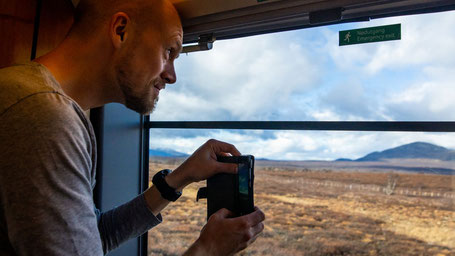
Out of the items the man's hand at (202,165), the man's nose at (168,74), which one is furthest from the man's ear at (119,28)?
the man's hand at (202,165)

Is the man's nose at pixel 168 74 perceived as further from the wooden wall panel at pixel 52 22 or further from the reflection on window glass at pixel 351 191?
the wooden wall panel at pixel 52 22

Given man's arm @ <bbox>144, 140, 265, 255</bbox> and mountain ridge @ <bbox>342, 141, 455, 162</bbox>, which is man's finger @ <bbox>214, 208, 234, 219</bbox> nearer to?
man's arm @ <bbox>144, 140, 265, 255</bbox>

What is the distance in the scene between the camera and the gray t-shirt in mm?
593

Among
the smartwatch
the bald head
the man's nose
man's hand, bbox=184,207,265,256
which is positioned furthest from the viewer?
the smartwatch

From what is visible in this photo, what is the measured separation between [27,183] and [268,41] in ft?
4.40

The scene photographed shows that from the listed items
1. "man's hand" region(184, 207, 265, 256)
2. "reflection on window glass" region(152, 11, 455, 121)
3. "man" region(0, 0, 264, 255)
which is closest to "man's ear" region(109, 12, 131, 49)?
"man" region(0, 0, 264, 255)

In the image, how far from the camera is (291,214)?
5.63 ft

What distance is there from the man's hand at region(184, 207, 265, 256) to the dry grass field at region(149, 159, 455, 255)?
85 cm

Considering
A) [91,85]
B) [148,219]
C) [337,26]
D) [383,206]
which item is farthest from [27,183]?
[383,206]

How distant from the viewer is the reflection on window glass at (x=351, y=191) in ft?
4.58

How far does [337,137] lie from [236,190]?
0.74 meters

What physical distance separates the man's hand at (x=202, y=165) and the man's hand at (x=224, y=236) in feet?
0.84

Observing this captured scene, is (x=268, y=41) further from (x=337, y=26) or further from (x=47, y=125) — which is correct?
(x=47, y=125)

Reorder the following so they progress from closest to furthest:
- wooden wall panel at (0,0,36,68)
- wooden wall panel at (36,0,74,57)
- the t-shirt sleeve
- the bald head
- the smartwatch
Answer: the t-shirt sleeve → the bald head → the smartwatch → wooden wall panel at (0,0,36,68) → wooden wall panel at (36,0,74,57)
